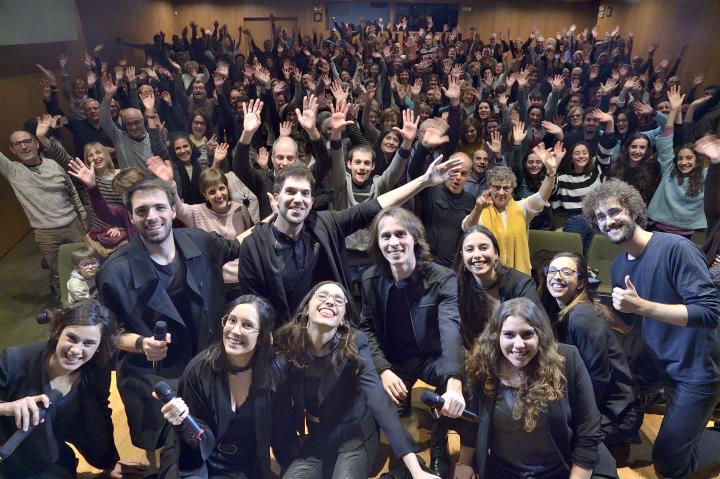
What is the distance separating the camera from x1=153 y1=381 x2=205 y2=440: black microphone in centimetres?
177

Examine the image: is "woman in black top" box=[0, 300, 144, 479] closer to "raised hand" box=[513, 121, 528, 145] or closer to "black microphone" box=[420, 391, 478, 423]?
"black microphone" box=[420, 391, 478, 423]

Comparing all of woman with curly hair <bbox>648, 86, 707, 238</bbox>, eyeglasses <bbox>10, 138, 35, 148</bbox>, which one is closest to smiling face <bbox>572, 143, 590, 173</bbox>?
woman with curly hair <bbox>648, 86, 707, 238</bbox>

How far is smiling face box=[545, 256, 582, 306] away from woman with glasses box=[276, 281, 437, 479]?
1038 mm

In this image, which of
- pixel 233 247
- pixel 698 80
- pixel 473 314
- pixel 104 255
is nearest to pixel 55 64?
pixel 104 255

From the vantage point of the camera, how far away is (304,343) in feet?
6.95

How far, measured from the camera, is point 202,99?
6035 mm

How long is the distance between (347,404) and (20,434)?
52.1 inches

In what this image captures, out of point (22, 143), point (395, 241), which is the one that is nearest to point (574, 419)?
point (395, 241)

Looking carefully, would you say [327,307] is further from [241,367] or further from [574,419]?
[574,419]

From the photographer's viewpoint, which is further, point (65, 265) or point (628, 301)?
point (65, 265)

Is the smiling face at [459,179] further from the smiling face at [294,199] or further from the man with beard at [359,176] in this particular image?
the smiling face at [294,199]

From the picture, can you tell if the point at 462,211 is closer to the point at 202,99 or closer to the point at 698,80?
the point at 202,99

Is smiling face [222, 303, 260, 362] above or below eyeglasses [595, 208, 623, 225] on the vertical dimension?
below

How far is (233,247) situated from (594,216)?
6.27 ft
